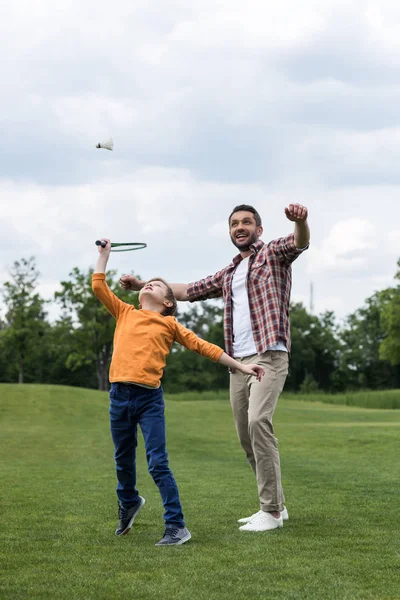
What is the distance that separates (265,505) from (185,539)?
3.16ft

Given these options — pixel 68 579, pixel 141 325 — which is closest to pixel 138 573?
pixel 68 579

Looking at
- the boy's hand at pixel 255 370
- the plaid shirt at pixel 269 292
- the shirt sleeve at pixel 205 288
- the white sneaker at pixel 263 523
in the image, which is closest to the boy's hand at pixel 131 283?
the shirt sleeve at pixel 205 288

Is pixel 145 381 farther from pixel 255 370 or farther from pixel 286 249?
pixel 286 249

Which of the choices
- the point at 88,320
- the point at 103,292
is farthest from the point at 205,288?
the point at 88,320

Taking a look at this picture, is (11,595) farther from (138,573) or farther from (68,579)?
(138,573)

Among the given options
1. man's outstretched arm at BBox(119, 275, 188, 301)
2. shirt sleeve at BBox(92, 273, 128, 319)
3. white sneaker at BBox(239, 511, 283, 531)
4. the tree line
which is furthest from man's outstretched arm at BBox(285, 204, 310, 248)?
the tree line

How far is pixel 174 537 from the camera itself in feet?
17.9

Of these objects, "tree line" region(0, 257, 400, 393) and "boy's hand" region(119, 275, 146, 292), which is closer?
"boy's hand" region(119, 275, 146, 292)

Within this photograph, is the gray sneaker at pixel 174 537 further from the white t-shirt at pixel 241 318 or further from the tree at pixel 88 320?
the tree at pixel 88 320

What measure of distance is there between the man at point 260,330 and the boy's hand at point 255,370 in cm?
31

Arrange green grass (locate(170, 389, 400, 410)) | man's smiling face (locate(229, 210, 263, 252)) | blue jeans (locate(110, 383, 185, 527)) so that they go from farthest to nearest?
green grass (locate(170, 389, 400, 410)) < man's smiling face (locate(229, 210, 263, 252)) < blue jeans (locate(110, 383, 185, 527))

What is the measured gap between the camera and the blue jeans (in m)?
5.58

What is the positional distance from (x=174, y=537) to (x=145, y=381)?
1034 mm

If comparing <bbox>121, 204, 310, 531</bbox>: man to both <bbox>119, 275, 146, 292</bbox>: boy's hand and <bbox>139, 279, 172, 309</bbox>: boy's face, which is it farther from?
<bbox>139, 279, 172, 309</bbox>: boy's face
